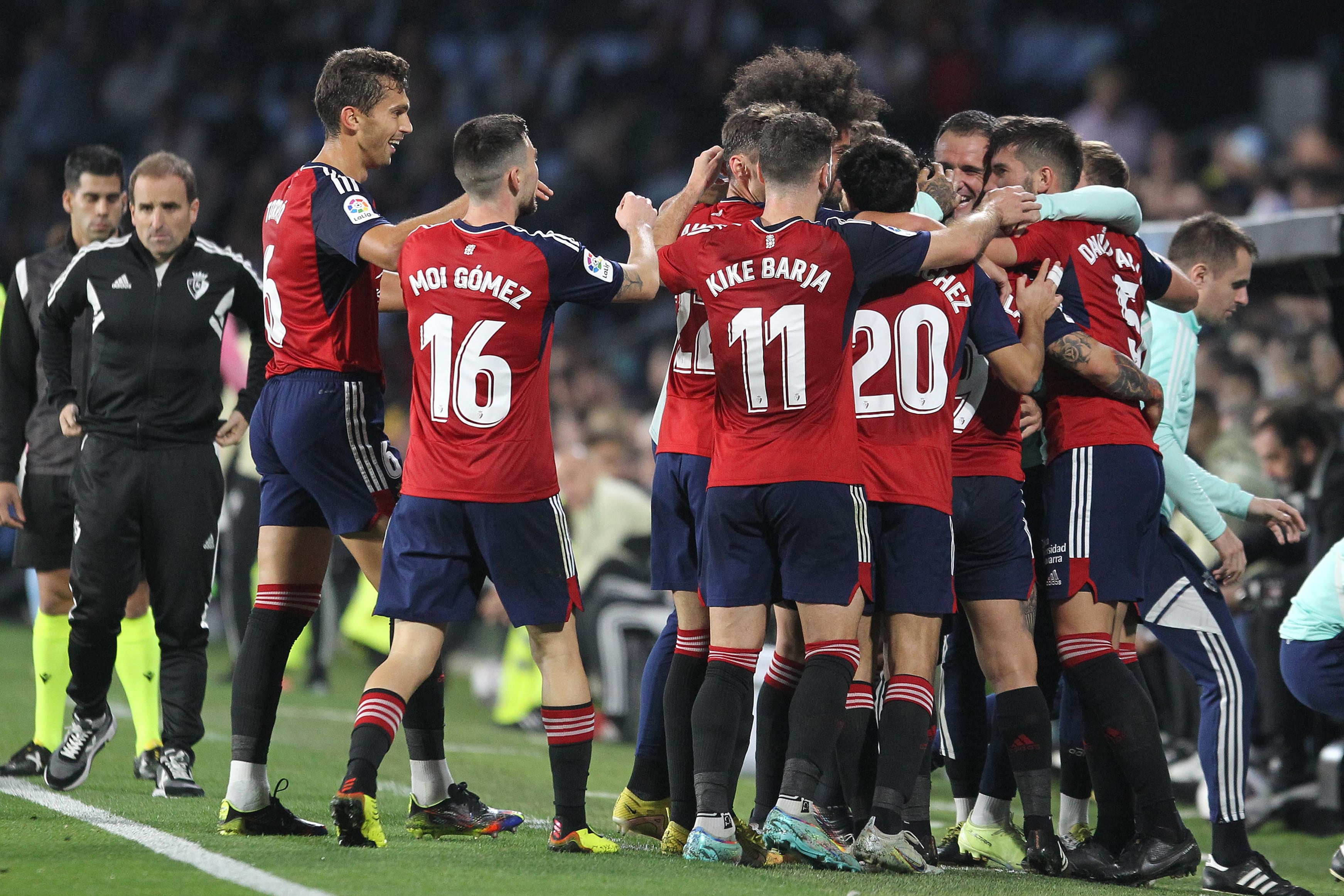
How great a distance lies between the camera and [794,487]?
5.02 metres

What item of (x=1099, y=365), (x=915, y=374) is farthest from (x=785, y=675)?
(x=1099, y=365)

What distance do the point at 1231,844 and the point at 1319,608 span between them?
1.40 meters

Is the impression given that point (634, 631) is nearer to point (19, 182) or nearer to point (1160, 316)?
point (1160, 316)

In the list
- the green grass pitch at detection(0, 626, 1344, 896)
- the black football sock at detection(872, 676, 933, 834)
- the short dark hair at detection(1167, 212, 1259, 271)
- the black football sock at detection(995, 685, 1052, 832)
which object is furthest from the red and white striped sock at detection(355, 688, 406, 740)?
the short dark hair at detection(1167, 212, 1259, 271)

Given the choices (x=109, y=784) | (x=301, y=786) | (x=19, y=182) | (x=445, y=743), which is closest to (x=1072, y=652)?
(x=301, y=786)

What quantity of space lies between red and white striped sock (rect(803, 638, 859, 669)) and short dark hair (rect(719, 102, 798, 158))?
1653mm

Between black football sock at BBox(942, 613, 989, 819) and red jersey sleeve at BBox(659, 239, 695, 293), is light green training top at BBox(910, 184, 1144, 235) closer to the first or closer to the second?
red jersey sleeve at BBox(659, 239, 695, 293)

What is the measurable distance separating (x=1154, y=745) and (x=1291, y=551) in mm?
3811

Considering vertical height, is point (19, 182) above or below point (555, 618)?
above

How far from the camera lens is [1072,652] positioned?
5.39 meters

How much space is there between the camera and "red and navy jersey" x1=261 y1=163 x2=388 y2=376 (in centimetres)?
534

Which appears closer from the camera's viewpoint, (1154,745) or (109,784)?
(1154,745)

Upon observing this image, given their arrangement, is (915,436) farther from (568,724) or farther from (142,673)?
(142,673)

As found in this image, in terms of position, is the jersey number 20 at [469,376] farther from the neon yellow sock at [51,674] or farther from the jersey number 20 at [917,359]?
the neon yellow sock at [51,674]
